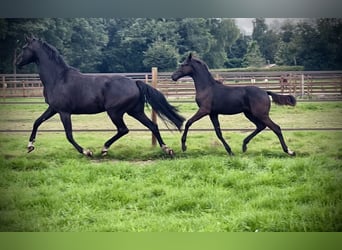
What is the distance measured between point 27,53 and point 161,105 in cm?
110

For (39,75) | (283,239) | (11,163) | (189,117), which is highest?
(39,75)

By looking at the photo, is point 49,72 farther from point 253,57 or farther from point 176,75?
point 253,57

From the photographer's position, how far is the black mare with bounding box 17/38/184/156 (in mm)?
3824

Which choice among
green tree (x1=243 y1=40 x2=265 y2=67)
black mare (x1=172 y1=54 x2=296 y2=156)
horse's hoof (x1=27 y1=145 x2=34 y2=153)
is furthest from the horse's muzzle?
horse's hoof (x1=27 y1=145 x2=34 y2=153)

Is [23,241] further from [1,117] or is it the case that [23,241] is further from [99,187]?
[1,117]

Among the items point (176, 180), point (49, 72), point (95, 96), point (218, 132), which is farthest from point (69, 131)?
point (218, 132)

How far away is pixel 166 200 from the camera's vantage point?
3674mm

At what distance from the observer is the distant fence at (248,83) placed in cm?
376

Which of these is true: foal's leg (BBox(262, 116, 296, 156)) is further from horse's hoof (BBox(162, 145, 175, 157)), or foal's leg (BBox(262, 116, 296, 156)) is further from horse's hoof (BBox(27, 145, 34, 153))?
horse's hoof (BBox(27, 145, 34, 153))

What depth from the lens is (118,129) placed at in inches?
150

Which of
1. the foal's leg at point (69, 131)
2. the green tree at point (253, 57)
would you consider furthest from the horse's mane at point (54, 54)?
the green tree at point (253, 57)

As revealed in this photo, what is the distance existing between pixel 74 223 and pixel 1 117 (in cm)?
96

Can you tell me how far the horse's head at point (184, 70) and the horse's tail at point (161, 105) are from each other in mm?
180
